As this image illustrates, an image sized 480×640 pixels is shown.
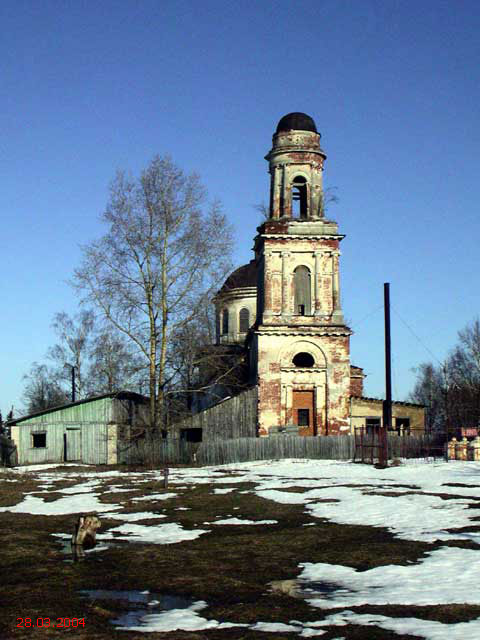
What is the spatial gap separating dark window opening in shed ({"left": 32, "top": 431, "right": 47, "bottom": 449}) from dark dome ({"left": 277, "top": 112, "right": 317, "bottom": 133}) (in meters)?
21.0

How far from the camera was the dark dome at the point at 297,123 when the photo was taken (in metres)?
42.8

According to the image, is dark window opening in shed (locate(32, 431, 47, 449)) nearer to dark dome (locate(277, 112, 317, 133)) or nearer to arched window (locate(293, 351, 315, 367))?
arched window (locate(293, 351, 315, 367))

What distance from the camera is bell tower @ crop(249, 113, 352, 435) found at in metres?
40.8

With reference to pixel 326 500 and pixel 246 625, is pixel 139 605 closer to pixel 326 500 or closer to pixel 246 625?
pixel 246 625

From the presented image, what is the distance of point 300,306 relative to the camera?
43.2 meters

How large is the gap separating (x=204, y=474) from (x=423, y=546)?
18874 mm

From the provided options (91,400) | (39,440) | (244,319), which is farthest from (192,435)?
(244,319)

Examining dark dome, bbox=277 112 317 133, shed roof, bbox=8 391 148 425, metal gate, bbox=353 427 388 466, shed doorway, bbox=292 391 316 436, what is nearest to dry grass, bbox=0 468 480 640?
metal gate, bbox=353 427 388 466

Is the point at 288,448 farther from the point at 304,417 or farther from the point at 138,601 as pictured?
the point at 138,601

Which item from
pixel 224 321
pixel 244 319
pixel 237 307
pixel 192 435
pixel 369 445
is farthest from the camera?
pixel 224 321

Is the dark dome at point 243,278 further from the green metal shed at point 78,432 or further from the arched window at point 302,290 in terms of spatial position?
the green metal shed at point 78,432

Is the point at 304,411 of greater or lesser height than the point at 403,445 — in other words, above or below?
above
